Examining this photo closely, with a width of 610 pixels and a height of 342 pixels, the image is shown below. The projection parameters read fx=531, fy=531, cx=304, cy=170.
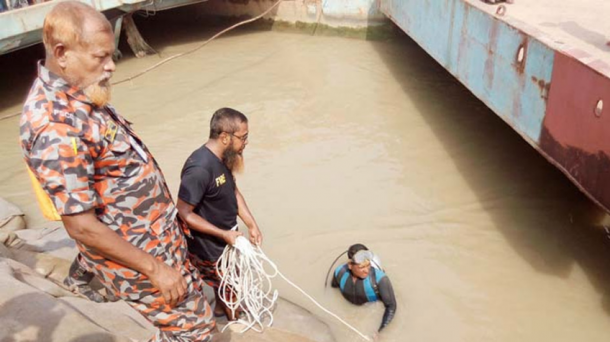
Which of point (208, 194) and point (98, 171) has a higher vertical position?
point (98, 171)

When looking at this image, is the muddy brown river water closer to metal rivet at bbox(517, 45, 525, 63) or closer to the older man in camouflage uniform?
metal rivet at bbox(517, 45, 525, 63)

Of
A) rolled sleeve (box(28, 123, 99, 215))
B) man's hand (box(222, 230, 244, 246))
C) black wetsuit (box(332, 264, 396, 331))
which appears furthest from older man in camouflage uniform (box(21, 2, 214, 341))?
black wetsuit (box(332, 264, 396, 331))

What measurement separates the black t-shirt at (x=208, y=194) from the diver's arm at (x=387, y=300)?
1.56 meters

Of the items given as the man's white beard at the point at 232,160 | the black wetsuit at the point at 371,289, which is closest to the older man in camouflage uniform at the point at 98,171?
the man's white beard at the point at 232,160

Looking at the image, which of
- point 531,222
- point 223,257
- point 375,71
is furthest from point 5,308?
point 375,71

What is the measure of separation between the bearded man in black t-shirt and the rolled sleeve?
107 centimetres

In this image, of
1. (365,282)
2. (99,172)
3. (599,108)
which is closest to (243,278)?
(365,282)

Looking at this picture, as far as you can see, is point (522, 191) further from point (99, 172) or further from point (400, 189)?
point (99, 172)

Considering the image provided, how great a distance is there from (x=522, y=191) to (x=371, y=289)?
260 centimetres

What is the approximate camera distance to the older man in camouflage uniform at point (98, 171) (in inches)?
78.0

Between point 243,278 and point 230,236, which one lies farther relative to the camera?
point 243,278

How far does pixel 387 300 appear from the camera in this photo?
437cm

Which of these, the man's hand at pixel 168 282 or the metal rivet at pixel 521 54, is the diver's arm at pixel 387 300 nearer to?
the metal rivet at pixel 521 54

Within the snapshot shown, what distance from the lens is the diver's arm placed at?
14.2 ft
